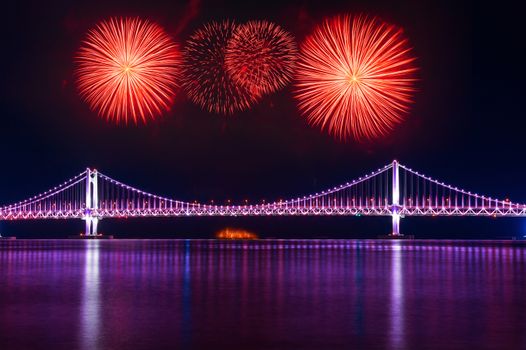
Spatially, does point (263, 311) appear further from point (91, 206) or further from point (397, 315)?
point (91, 206)

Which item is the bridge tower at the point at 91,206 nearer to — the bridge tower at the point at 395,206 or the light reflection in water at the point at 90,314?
the bridge tower at the point at 395,206

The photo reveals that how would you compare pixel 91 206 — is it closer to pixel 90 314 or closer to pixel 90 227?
pixel 90 227

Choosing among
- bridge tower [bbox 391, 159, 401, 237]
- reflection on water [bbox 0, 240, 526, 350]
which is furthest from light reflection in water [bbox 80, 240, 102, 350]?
bridge tower [bbox 391, 159, 401, 237]

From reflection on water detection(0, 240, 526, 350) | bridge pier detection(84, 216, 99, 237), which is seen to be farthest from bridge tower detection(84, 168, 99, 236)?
reflection on water detection(0, 240, 526, 350)

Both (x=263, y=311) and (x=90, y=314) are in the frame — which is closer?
(x=90, y=314)

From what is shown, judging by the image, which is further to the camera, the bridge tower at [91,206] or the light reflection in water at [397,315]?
the bridge tower at [91,206]

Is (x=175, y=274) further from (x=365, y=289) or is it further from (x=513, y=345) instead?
(x=513, y=345)

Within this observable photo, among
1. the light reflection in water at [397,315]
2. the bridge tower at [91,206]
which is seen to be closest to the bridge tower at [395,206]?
the bridge tower at [91,206]

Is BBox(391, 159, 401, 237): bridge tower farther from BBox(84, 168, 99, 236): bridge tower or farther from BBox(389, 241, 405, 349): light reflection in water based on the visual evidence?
BBox(389, 241, 405, 349): light reflection in water

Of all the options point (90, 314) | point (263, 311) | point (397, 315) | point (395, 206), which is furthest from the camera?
point (395, 206)

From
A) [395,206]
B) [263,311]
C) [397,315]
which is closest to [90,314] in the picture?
[263,311]

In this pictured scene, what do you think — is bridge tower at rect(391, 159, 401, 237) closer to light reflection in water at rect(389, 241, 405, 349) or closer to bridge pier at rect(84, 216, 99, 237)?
bridge pier at rect(84, 216, 99, 237)

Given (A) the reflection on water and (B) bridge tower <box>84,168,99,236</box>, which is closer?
(A) the reflection on water

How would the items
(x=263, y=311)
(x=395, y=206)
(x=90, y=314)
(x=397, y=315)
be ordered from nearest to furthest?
(x=397, y=315) < (x=90, y=314) < (x=263, y=311) < (x=395, y=206)
